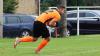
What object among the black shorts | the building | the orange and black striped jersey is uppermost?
the orange and black striped jersey

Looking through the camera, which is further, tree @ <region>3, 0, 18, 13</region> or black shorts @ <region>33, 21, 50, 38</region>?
tree @ <region>3, 0, 18, 13</region>

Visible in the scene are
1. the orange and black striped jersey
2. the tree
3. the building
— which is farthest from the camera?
the building

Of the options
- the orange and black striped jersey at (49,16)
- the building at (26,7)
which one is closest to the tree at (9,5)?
the building at (26,7)

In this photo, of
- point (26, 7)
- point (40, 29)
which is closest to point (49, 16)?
point (40, 29)

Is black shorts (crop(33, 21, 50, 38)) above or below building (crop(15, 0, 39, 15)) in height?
above

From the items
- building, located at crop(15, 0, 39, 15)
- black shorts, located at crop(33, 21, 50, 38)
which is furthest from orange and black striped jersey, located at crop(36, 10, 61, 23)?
building, located at crop(15, 0, 39, 15)

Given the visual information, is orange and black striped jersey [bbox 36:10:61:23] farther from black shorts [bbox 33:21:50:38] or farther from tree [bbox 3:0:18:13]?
tree [bbox 3:0:18:13]

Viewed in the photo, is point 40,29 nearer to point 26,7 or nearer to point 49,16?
point 49,16

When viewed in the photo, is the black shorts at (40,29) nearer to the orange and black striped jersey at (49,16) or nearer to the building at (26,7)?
the orange and black striped jersey at (49,16)

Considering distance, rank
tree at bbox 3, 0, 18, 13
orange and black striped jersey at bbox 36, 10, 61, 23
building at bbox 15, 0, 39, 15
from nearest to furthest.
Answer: orange and black striped jersey at bbox 36, 10, 61, 23
tree at bbox 3, 0, 18, 13
building at bbox 15, 0, 39, 15

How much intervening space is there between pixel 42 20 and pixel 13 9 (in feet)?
75.8

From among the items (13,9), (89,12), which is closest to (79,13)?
(89,12)

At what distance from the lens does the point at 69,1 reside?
177 feet

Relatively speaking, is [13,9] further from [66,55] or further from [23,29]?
[66,55]
